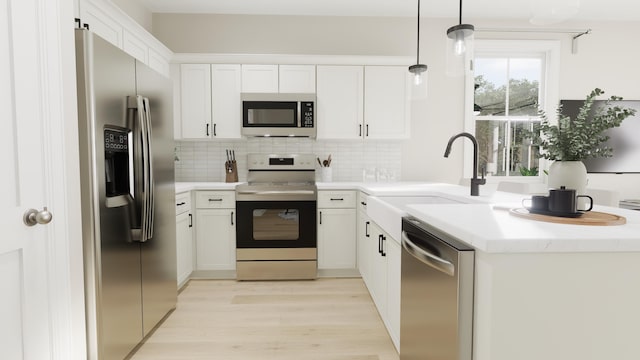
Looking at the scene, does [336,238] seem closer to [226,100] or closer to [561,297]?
[226,100]

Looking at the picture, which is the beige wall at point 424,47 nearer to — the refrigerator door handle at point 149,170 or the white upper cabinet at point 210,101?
the white upper cabinet at point 210,101

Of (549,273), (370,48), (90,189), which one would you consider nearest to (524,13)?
(370,48)

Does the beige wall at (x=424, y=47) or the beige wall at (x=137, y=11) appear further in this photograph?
the beige wall at (x=424, y=47)

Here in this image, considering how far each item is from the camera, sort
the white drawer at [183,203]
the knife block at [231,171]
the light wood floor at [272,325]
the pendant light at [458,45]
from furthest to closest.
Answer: the knife block at [231,171], the white drawer at [183,203], the light wood floor at [272,325], the pendant light at [458,45]

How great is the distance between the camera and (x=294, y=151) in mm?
3928

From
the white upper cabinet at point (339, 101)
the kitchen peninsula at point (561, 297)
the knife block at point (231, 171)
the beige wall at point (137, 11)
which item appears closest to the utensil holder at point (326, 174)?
the white upper cabinet at point (339, 101)

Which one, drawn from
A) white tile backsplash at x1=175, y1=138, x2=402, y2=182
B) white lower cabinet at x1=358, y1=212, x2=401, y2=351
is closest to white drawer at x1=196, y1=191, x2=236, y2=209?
white tile backsplash at x1=175, y1=138, x2=402, y2=182

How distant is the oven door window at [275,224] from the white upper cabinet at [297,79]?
4.26 ft

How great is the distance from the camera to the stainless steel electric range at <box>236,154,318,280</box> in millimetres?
3307

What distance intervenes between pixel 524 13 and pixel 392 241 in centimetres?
347

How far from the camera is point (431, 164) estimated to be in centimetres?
408

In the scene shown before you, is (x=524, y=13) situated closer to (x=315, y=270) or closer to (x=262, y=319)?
(x=315, y=270)

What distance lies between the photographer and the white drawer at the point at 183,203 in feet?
9.72

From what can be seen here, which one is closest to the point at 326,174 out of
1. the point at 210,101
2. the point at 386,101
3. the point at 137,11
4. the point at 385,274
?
the point at 386,101
